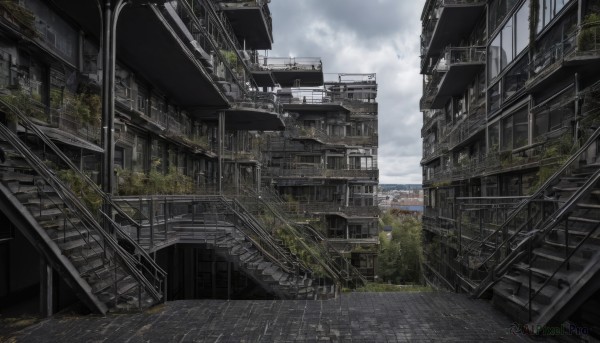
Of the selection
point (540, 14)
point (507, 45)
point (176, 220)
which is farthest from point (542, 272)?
point (507, 45)

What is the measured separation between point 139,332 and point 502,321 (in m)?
6.35

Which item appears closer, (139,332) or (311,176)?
(139,332)

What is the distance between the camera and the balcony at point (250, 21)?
28594mm

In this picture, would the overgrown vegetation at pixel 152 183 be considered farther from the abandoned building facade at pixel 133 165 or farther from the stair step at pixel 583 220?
the stair step at pixel 583 220

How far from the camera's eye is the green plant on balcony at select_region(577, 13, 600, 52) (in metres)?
11.8

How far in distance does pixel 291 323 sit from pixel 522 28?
1760 cm

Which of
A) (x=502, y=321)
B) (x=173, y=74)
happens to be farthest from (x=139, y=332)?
(x=173, y=74)

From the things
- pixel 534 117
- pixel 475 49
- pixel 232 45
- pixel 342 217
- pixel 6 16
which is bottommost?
pixel 342 217

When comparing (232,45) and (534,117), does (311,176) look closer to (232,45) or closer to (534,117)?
(232,45)

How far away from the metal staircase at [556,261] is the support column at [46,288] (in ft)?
27.5

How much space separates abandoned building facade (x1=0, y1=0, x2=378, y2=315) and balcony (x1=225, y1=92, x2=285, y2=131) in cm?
10

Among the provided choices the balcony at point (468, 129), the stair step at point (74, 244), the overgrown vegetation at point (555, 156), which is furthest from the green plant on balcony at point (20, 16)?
the balcony at point (468, 129)

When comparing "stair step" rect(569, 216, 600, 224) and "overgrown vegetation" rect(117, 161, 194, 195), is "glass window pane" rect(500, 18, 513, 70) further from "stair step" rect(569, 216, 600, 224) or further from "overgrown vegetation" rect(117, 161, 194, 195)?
"overgrown vegetation" rect(117, 161, 194, 195)

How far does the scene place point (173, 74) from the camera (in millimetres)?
17875
